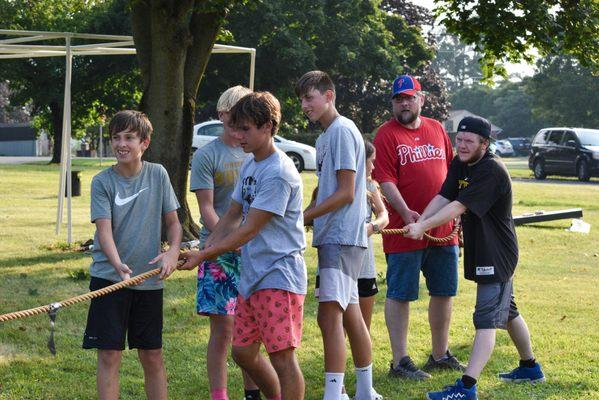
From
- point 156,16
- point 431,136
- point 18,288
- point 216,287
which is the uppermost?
point 156,16

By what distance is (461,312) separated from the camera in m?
8.89

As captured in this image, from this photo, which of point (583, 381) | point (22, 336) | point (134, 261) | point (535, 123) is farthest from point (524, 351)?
point (535, 123)

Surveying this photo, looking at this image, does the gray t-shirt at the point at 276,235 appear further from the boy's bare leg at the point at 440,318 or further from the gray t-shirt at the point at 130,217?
the boy's bare leg at the point at 440,318

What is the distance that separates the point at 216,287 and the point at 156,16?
7.28m

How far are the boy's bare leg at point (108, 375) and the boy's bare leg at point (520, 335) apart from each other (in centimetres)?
260

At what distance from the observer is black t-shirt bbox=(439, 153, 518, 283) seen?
18.7 ft

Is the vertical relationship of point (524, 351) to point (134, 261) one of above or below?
below

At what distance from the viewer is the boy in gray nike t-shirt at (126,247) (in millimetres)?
4801

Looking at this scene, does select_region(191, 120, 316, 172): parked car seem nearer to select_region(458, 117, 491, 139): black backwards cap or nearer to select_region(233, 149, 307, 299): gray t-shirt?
select_region(458, 117, 491, 139): black backwards cap

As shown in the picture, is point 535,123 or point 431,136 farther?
point 535,123

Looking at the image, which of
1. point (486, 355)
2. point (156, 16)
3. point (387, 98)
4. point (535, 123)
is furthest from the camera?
point (535, 123)

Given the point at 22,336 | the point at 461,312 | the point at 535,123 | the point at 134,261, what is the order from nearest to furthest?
the point at 134,261
the point at 22,336
the point at 461,312
the point at 535,123

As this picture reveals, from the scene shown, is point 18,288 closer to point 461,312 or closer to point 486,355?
point 461,312

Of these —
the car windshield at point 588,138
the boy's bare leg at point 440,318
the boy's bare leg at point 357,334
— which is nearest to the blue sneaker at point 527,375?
the boy's bare leg at point 440,318
